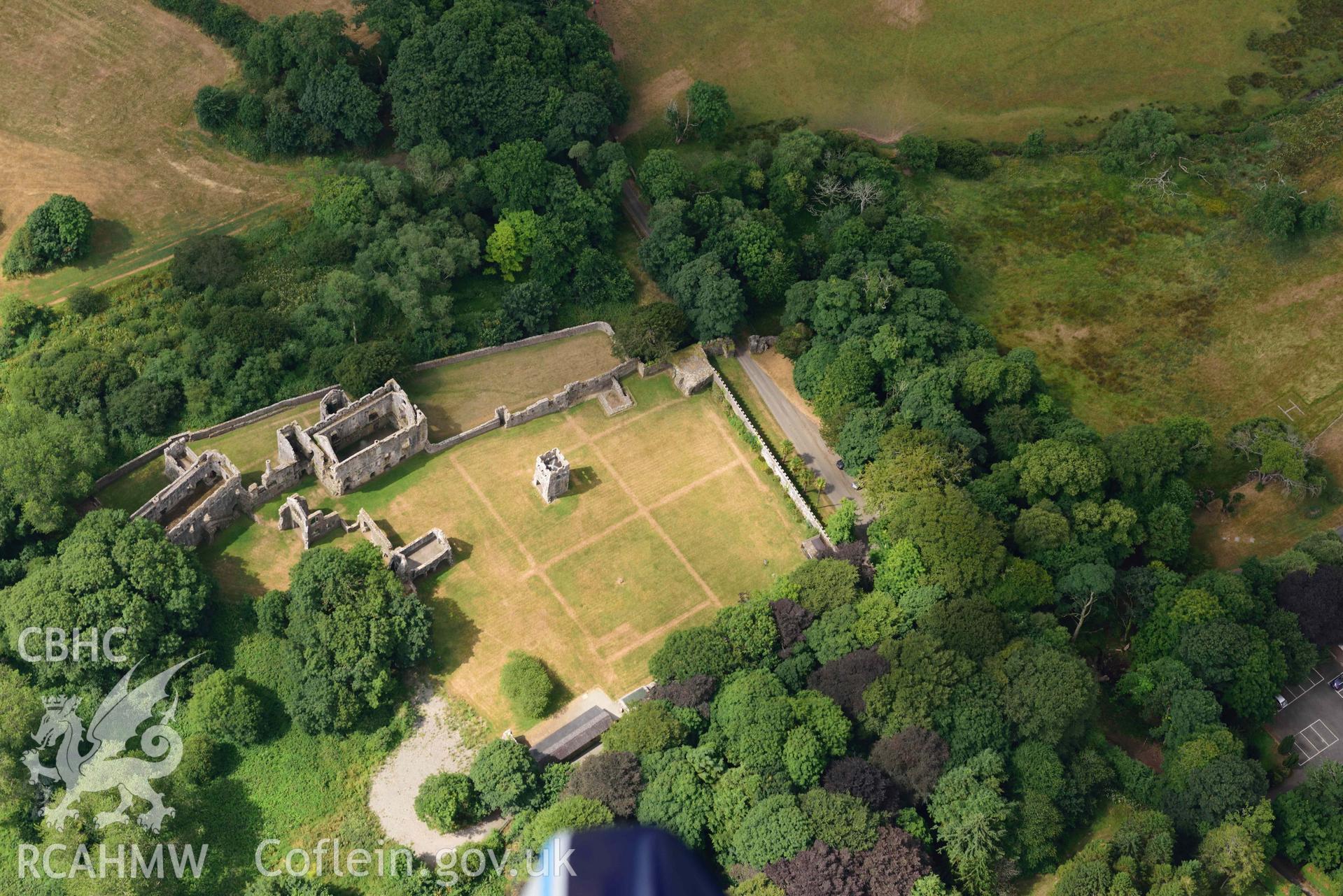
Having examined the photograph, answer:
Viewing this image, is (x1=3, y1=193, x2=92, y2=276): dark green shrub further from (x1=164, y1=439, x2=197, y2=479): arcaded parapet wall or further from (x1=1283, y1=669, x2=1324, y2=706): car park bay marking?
(x1=1283, y1=669, x2=1324, y2=706): car park bay marking

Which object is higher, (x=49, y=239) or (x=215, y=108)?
(x=215, y=108)

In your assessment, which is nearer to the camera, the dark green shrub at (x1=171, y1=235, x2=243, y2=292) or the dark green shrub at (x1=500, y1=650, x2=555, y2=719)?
the dark green shrub at (x1=500, y1=650, x2=555, y2=719)

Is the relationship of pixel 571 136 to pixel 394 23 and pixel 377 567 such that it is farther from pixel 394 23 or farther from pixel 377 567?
pixel 377 567

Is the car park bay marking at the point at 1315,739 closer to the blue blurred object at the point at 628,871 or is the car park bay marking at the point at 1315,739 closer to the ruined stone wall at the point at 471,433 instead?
the ruined stone wall at the point at 471,433

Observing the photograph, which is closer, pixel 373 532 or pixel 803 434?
pixel 373 532

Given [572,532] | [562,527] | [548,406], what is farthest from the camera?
[548,406]

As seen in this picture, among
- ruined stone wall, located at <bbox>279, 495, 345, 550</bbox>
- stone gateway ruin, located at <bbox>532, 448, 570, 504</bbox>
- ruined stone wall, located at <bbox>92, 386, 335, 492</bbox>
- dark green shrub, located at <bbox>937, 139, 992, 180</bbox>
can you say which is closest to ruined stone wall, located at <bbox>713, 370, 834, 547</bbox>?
stone gateway ruin, located at <bbox>532, 448, 570, 504</bbox>

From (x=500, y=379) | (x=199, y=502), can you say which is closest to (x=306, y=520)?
(x=199, y=502)

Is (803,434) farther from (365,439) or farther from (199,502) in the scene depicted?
(199,502)
